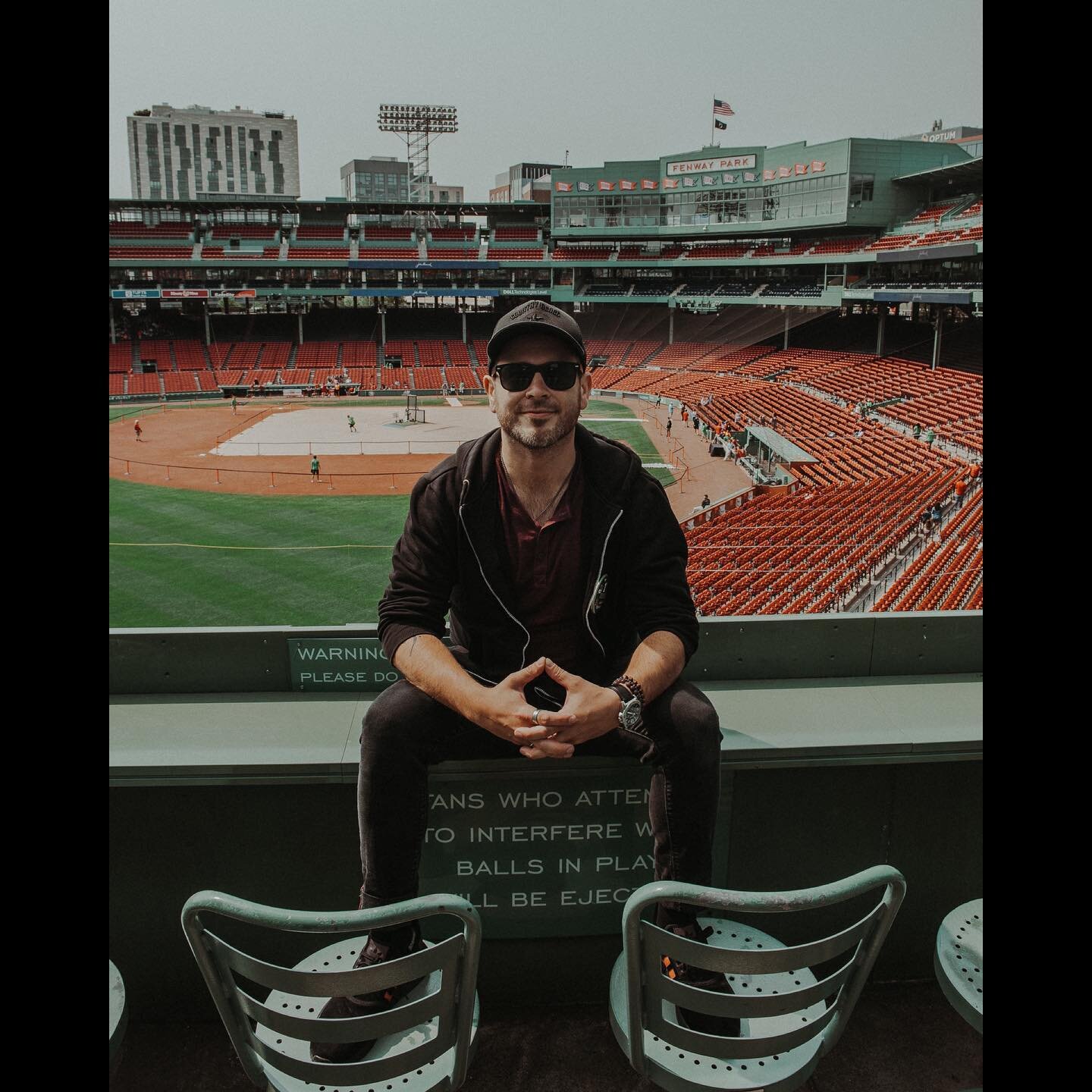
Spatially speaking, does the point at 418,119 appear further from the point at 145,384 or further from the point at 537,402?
the point at 537,402

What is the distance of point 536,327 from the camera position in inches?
99.1

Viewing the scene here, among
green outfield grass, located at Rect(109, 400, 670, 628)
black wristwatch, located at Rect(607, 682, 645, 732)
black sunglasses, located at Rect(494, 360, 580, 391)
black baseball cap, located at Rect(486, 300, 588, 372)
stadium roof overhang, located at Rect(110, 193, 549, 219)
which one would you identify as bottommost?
green outfield grass, located at Rect(109, 400, 670, 628)

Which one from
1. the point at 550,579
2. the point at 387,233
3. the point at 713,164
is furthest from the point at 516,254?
the point at 550,579

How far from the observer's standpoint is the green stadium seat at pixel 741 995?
1460 mm

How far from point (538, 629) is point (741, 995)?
3.65 feet

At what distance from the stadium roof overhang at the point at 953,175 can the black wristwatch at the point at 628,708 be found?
144 feet

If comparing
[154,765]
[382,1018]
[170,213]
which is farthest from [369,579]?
[170,213]

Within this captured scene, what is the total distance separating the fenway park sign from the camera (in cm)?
5244

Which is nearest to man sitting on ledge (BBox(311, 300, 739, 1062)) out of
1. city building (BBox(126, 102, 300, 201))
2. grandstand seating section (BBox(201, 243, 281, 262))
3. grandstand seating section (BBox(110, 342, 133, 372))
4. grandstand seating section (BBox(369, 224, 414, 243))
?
grandstand seating section (BBox(110, 342, 133, 372))

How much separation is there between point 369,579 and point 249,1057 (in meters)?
15.4

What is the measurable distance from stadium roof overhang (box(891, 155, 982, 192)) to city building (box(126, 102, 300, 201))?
349 ft

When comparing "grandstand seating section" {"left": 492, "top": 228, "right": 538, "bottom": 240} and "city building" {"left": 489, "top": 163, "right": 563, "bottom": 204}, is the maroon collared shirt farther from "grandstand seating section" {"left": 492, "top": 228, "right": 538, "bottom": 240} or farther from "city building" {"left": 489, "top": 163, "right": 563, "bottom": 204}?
"city building" {"left": 489, "top": 163, "right": 563, "bottom": 204}

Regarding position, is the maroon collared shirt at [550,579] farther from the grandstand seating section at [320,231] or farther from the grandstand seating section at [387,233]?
the grandstand seating section at [320,231]
